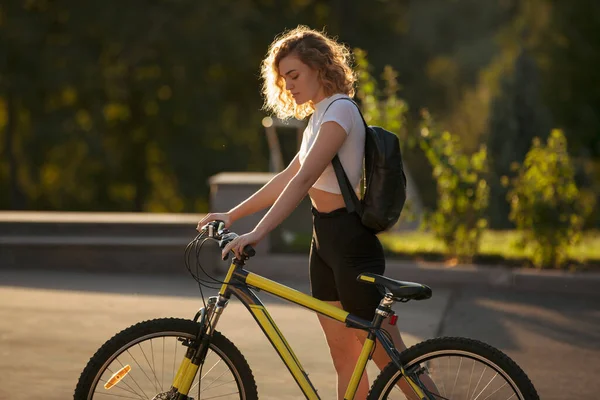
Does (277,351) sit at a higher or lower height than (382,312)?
lower

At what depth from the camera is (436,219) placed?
11.5 m

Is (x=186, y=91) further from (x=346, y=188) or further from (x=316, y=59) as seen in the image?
(x=346, y=188)

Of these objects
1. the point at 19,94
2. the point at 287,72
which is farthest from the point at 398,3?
the point at 287,72

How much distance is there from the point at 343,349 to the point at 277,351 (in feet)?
1.77

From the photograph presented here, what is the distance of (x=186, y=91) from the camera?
37625 millimetres

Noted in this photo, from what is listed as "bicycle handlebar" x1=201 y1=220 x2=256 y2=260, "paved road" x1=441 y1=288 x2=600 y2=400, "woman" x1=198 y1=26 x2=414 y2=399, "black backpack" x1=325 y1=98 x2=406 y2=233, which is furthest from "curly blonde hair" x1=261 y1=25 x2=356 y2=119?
"paved road" x1=441 y1=288 x2=600 y2=400

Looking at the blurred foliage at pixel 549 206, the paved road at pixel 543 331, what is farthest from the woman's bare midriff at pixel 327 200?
the blurred foliage at pixel 549 206

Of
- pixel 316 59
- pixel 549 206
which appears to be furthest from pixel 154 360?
pixel 549 206

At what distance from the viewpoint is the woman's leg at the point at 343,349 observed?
4645mm

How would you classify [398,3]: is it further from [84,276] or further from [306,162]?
[306,162]

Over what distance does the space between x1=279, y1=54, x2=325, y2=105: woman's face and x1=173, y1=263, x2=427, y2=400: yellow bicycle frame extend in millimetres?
755

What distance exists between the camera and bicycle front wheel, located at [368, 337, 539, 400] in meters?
3.98

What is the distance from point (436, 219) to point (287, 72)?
715 cm

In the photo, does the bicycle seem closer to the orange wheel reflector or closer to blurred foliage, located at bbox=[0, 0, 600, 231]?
the orange wheel reflector
